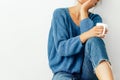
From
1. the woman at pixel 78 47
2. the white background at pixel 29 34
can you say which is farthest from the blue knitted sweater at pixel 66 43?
the white background at pixel 29 34

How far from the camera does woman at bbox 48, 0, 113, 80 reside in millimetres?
1016

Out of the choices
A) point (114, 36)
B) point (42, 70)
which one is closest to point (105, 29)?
point (114, 36)

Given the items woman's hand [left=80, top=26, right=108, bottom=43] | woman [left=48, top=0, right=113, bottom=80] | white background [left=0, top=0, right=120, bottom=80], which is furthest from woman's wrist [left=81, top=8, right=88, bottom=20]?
white background [left=0, top=0, right=120, bottom=80]

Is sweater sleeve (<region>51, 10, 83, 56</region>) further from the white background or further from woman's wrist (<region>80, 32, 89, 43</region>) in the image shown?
the white background

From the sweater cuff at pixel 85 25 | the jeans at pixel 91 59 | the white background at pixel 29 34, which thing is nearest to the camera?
the jeans at pixel 91 59

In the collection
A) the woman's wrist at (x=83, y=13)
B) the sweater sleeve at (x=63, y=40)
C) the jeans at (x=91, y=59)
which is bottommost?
the jeans at (x=91, y=59)

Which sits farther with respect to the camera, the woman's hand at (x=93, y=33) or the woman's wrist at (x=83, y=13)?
the woman's wrist at (x=83, y=13)

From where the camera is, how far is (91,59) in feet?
3.40

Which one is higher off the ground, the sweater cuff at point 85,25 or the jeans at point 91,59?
the sweater cuff at point 85,25

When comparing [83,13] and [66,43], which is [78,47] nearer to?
[66,43]

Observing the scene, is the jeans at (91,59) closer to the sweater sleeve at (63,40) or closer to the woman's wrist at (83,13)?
A: the sweater sleeve at (63,40)

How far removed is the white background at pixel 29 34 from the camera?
54.2 inches

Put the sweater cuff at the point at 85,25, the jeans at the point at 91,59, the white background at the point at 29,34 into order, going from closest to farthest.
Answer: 1. the jeans at the point at 91,59
2. the sweater cuff at the point at 85,25
3. the white background at the point at 29,34

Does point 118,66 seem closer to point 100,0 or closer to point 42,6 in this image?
point 100,0
